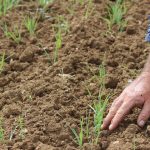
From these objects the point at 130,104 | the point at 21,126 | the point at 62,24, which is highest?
the point at 62,24

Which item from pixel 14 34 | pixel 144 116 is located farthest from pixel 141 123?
pixel 14 34

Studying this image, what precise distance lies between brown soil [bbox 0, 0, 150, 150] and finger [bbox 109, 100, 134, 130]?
38mm

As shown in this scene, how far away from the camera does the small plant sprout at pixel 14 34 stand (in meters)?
3.01

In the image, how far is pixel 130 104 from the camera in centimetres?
235

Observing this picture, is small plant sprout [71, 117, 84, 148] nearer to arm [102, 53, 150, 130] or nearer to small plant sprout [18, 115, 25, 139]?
arm [102, 53, 150, 130]

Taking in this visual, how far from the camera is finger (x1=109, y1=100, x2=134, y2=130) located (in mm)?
2314

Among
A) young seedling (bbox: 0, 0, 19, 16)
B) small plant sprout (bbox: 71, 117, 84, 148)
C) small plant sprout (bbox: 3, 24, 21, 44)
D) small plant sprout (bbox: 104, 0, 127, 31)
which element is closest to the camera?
small plant sprout (bbox: 71, 117, 84, 148)

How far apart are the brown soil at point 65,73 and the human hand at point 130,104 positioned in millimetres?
44

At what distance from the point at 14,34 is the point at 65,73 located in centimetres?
51

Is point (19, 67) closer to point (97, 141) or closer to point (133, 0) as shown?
point (97, 141)

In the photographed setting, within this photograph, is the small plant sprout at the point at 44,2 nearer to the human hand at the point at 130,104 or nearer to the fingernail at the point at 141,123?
the human hand at the point at 130,104

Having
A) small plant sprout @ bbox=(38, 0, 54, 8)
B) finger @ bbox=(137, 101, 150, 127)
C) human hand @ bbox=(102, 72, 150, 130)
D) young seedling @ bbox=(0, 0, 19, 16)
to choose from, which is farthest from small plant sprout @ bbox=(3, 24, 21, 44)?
finger @ bbox=(137, 101, 150, 127)

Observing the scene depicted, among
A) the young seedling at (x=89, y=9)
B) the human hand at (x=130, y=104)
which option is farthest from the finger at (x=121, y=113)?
the young seedling at (x=89, y=9)

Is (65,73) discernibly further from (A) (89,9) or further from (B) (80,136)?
(A) (89,9)
